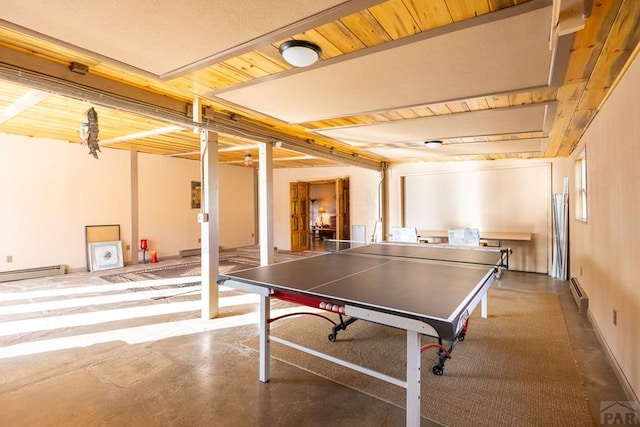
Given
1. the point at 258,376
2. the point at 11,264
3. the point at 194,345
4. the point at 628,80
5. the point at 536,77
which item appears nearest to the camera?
the point at 628,80

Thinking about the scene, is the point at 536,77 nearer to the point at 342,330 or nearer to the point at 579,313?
the point at 342,330

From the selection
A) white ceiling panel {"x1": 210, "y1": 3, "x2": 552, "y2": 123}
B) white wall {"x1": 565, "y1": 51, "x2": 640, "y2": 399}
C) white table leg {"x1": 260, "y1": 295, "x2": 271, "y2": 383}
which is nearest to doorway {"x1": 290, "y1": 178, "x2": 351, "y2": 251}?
white ceiling panel {"x1": 210, "y1": 3, "x2": 552, "y2": 123}

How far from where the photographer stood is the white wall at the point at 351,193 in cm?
864

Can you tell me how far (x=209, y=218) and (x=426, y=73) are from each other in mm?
2773

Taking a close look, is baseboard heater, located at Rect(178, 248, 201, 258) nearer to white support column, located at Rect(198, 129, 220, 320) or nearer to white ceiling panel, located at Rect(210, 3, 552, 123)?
white support column, located at Rect(198, 129, 220, 320)

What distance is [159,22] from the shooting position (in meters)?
1.74

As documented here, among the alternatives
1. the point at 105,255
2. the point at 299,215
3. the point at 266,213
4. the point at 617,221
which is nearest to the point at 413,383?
the point at 617,221

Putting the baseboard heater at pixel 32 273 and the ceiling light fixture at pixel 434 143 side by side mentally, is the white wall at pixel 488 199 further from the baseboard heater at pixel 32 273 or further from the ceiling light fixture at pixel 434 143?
the baseboard heater at pixel 32 273

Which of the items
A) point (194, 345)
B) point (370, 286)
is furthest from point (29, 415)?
point (370, 286)

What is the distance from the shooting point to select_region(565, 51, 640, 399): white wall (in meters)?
2.10

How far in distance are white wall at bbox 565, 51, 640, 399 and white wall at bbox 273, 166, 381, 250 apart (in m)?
5.10

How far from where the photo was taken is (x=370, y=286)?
2.03 metres

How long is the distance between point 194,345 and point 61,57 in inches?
109

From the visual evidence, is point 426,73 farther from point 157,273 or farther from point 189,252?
point 189,252
